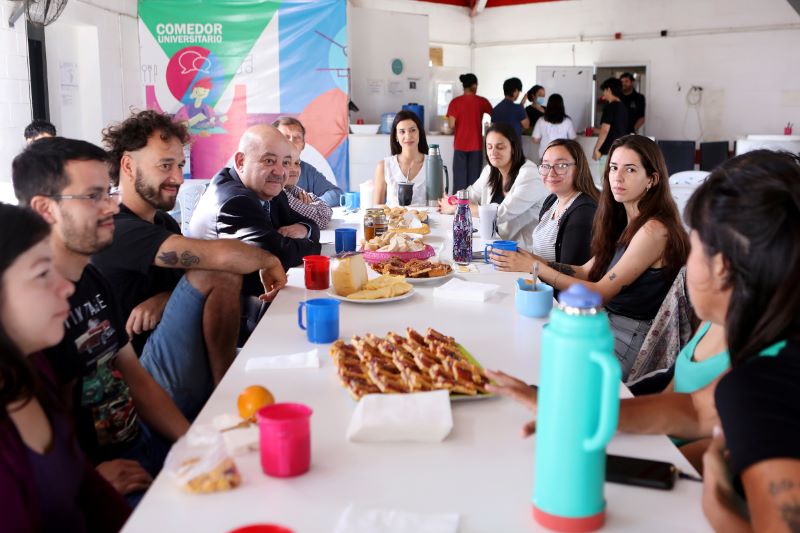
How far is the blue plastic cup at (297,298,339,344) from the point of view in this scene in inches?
75.4

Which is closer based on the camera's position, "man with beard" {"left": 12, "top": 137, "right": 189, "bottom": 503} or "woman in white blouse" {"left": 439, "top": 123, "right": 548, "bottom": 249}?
"man with beard" {"left": 12, "top": 137, "right": 189, "bottom": 503}

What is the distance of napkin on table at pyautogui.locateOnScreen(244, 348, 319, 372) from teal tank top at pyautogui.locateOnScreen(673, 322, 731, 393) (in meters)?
0.89

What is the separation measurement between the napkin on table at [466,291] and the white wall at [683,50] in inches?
349


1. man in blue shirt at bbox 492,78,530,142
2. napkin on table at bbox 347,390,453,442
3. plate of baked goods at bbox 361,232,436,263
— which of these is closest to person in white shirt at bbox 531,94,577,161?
man in blue shirt at bbox 492,78,530,142

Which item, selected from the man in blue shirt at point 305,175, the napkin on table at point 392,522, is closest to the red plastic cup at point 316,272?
the napkin on table at point 392,522

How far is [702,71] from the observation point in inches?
396

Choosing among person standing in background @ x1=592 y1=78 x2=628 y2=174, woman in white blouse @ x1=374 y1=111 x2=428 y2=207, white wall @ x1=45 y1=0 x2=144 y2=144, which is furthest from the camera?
person standing in background @ x1=592 y1=78 x2=628 y2=174

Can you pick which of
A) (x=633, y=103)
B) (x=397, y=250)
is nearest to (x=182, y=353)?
(x=397, y=250)

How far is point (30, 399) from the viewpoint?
45.9 inches

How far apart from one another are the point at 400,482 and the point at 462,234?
1941mm

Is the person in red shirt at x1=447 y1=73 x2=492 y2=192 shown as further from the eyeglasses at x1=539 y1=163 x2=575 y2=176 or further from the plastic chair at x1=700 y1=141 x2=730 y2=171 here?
the eyeglasses at x1=539 y1=163 x2=575 y2=176

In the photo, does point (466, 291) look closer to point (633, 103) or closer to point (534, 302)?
point (534, 302)

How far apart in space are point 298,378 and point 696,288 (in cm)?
89

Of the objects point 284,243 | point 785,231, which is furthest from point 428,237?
point 785,231
